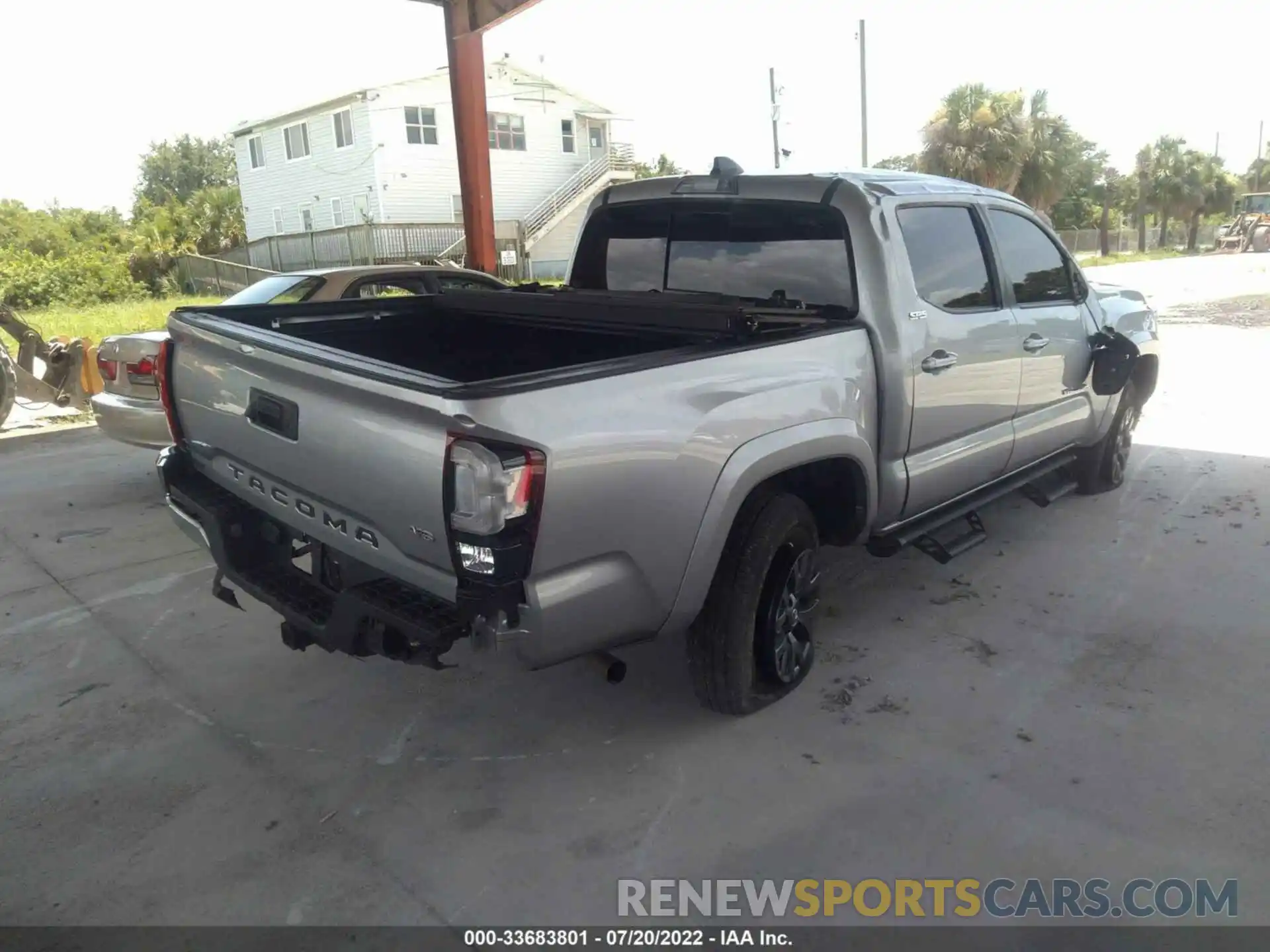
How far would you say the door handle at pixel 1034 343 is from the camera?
15.2ft

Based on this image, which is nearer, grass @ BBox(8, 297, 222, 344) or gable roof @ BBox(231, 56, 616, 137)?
grass @ BBox(8, 297, 222, 344)

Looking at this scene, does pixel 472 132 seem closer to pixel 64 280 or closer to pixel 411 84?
pixel 411 84

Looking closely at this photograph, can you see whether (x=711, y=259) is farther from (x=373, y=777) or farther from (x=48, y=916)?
(x=48, y=916)

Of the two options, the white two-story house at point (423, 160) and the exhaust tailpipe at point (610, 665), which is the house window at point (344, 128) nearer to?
the white two-story house at point (423, 160)

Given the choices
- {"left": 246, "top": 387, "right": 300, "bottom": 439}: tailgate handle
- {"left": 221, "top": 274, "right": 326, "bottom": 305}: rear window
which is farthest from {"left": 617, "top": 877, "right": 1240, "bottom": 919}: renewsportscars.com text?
{"left": 221, "top": 274, "right": 326, "bottom": 305}: rear window

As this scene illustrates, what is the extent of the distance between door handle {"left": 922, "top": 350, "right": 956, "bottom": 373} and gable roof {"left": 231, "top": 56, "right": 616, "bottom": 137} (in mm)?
26595

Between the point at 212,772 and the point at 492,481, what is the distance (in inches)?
68.6

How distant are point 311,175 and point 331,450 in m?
32.5

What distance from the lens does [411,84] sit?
95.1 feet

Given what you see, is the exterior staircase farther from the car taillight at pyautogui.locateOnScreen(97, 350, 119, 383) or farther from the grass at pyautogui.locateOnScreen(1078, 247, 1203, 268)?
the car taillight at pyautogui.locateOnScreen(97, 350, 119, 383)

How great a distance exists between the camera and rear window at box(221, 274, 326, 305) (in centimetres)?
696

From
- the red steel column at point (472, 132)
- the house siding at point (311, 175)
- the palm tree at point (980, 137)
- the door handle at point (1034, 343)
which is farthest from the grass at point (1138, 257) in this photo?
the door handle at point (1034, 343)

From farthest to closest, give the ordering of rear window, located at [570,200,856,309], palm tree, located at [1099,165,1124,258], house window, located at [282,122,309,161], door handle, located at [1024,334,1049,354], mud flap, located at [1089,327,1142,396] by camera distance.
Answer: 1. palm tree, located at [1099,165,1124,258]
2. house window, located at [282,122,309,161]
3. mud flap, located at [1089,327,1142,396]
4. door handle, located at [1024,334,1049,354]
5. rear window, located at [570,200,856,309]

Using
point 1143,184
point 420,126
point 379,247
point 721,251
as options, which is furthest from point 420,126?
point 1143,184
